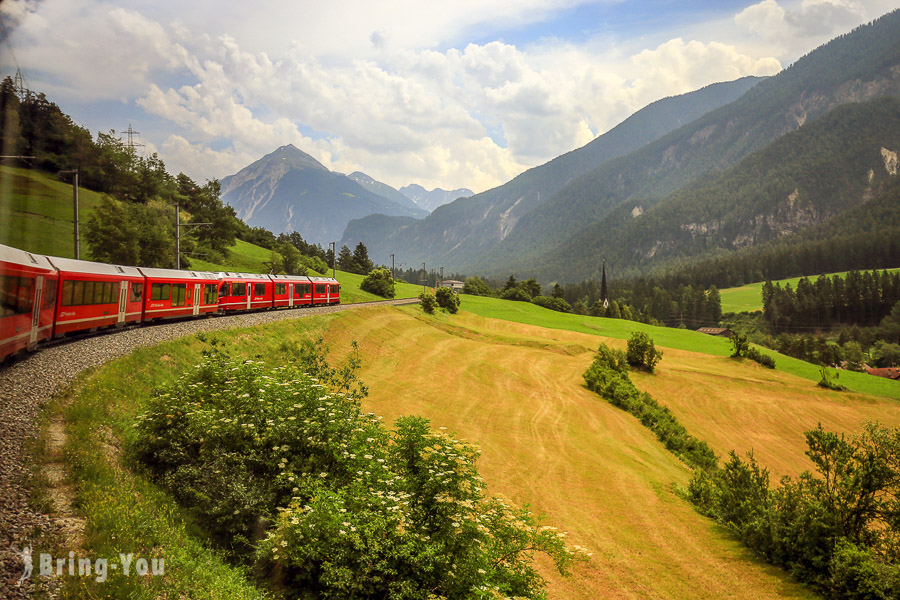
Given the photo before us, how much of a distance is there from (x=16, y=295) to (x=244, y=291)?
26.0 m

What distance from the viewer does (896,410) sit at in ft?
174

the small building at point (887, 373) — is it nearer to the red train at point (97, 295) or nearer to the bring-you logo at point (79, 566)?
the red train at point (97, 295)

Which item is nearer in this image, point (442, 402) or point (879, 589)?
point (879, 589)

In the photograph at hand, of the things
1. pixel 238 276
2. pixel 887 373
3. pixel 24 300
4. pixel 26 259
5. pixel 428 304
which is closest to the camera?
pixel 24 300

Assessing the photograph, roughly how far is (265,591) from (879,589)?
1625 cm

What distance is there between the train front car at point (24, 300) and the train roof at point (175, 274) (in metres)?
9.89

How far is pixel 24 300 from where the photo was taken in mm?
14695

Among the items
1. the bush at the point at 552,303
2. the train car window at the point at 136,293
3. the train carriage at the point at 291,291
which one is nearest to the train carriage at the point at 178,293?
the train car window at the point at 136,293

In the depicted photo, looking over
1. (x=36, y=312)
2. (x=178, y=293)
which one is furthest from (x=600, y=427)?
(x=36, y=312)

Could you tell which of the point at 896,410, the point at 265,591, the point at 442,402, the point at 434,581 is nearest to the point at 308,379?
the point at 265,591

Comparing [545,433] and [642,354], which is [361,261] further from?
[545,433]

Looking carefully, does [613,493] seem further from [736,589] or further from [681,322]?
[681,322]

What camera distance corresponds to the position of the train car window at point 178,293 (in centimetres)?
3021

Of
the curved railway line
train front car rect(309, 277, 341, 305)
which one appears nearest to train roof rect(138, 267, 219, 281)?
the curved railway line
